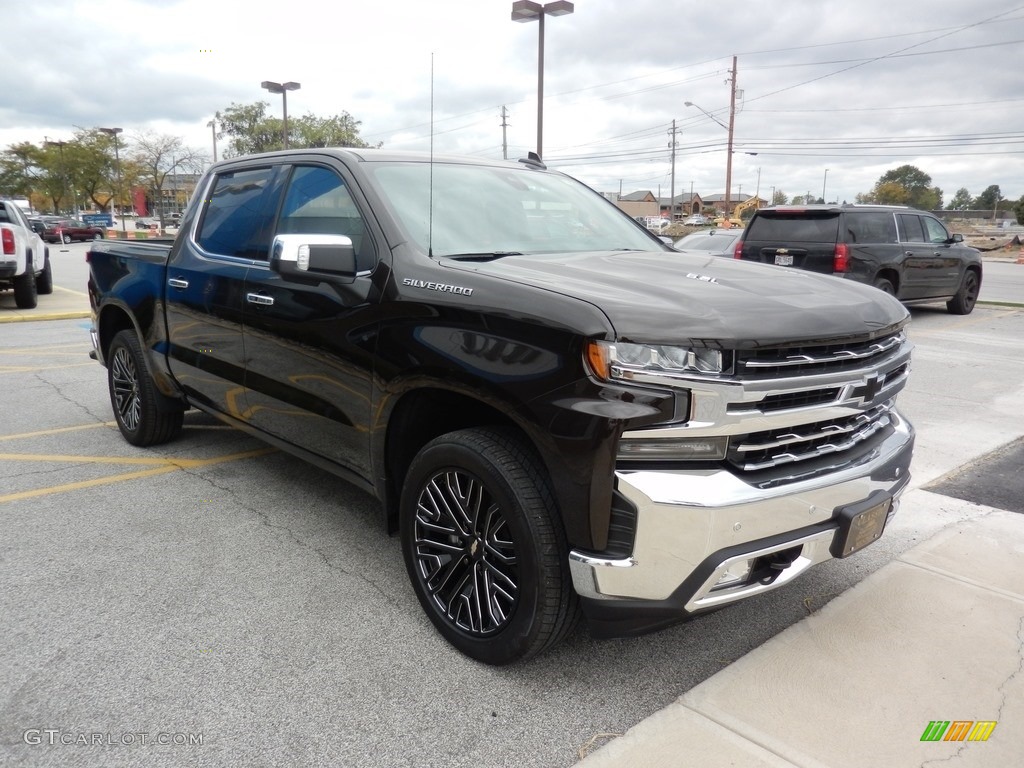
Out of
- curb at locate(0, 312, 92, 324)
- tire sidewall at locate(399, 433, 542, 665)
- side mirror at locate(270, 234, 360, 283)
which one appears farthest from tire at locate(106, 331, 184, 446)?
curb at locate(0, 312, 92, 324)

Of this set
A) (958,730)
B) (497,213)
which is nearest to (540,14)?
(497,213)

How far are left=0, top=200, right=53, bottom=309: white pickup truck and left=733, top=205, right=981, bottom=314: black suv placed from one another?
1144 centimetres

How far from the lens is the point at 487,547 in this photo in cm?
281

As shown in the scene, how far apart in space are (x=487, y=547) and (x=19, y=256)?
43.3 ft

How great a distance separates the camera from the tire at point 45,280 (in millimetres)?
15578

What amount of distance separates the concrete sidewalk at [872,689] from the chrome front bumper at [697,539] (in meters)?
0.43

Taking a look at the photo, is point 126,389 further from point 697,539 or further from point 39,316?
point 39,316

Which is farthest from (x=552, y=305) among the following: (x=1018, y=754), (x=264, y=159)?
(x=264, y=159)

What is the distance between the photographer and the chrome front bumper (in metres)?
2.33

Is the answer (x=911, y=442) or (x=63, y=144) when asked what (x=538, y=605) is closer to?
(x=911, y=442)

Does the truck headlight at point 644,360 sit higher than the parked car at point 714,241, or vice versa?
the parked car at point 714,241

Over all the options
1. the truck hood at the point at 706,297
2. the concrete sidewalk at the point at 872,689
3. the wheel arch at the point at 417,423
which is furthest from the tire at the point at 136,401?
the concrete sidewalk at the point at 872,689

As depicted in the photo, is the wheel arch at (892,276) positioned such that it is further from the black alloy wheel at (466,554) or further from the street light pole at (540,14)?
the black alloy wheel at (466,554)

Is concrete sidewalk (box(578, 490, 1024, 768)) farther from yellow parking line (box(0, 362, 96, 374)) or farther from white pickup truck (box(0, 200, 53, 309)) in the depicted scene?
white pickup truck (box(0, 200, 53, 309))
